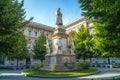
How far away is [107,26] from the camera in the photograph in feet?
41.5

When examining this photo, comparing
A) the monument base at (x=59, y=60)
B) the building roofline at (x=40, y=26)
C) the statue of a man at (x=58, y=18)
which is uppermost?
the building roofline at (x=40, y=26)

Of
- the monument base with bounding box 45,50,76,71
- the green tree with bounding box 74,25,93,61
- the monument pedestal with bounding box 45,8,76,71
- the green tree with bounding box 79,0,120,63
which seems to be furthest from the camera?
the green tree with bounding box 74,25,93,61

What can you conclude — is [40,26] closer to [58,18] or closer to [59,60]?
[58,18]

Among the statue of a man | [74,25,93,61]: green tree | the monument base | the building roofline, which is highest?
the building roofline

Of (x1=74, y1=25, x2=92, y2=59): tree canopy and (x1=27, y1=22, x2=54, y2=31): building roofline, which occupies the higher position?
(x1=27, y1=22, x2=54, y2=31): building roofline

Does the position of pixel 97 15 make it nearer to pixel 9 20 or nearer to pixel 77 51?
pixel 9 20

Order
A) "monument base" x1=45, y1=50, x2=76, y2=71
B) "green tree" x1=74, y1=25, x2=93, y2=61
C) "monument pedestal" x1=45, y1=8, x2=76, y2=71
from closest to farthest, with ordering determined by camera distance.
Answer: "monument base" x1=45, y1=50, x2=76, y2=71 < "monument pedestal" x1=45, y1=8, x2=76, y2=71 < "green tree" x1=74, y1=25, x2=93, y2=61

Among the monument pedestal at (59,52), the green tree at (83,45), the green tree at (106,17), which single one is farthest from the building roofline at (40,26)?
the green tree at (106,17)

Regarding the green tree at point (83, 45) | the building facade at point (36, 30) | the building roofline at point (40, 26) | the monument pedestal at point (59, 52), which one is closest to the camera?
the monument pedestal at point (59, 52)

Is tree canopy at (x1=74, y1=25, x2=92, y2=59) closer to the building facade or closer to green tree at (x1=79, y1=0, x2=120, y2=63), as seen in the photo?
the building facade

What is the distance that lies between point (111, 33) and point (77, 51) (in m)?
26.7

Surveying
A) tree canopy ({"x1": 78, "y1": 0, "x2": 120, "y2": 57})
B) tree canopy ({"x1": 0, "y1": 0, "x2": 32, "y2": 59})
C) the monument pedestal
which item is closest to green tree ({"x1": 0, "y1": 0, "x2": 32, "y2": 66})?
tree canopy ({"x1": 0, "y1": 0, "x2": 32, "y2": 59})

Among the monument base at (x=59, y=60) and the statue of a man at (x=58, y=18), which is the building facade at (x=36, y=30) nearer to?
the statue of a man at (x=58, y=18)

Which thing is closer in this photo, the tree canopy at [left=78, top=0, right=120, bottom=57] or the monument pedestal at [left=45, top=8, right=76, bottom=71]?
the tree canopy at [left=78, top=0, right=120, bottom=57]
